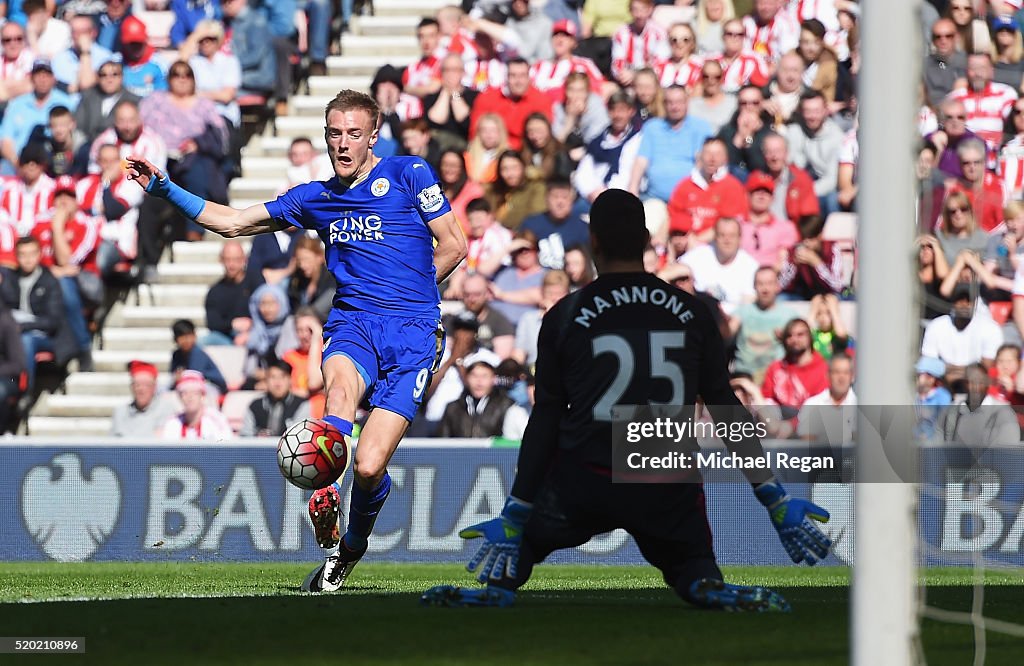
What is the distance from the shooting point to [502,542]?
5.97 meters

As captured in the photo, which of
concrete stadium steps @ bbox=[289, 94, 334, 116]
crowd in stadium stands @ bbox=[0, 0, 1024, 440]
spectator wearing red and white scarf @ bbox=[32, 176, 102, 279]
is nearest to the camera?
crowd in stadium stands @ bbox=[0, 0, 1024, 440]

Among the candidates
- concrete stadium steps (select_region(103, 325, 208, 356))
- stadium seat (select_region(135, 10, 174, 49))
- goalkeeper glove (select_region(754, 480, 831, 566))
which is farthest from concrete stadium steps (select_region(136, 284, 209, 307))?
goalkeeper glove (select_region(754, 480, 831, 566))

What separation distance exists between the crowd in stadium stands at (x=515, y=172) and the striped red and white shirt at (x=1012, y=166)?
33 mm

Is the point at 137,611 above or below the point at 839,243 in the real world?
below

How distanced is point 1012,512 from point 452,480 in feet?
12.8

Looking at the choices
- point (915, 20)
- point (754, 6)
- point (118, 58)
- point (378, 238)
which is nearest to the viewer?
point (915, 20)

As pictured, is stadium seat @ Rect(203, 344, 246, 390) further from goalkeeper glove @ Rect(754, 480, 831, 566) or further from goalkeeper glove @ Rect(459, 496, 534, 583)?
goalkeeper glove @ Rect(754, 480, 831, 566)

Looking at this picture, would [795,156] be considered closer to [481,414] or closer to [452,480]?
[481,414]

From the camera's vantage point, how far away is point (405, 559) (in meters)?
11.3

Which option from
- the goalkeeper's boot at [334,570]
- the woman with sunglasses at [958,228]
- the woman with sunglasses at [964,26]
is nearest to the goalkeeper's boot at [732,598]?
the goalkeeper's boot at [334,570]

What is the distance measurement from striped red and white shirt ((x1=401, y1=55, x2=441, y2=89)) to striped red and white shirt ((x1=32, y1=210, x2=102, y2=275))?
3401 mm

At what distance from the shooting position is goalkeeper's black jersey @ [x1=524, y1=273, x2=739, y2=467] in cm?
592

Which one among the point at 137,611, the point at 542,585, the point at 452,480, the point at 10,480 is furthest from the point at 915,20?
the point at 10,480

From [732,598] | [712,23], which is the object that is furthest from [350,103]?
[712,23]
